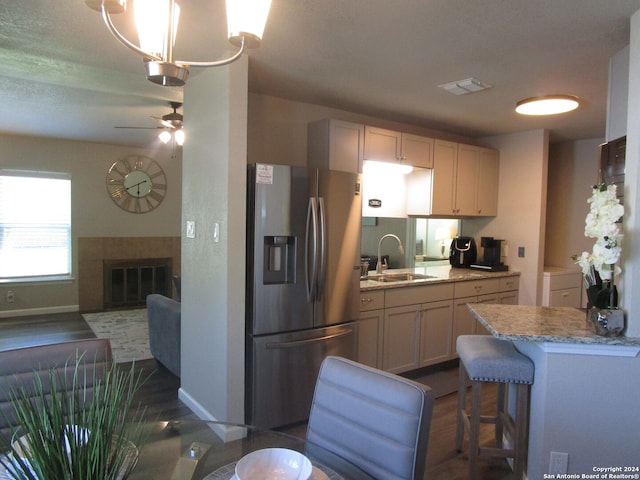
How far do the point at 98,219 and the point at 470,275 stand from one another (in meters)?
5.41

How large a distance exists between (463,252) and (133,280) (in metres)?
5.00

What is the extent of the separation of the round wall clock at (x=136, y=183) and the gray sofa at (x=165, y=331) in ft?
10.1

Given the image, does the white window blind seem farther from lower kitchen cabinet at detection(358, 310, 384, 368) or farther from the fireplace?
lower kitchen cabinet at detection(358, 310, 384, 368)

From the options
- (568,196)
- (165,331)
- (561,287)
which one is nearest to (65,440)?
(165,331)

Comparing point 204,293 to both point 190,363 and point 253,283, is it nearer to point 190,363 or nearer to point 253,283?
point 253,283

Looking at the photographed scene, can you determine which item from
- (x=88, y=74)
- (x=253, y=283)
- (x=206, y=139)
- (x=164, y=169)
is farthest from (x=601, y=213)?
(x=164, y=169)

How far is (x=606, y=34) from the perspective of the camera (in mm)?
2188

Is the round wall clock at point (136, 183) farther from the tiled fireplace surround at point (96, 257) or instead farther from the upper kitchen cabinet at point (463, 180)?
the upper kitchen cabinet at point (463, 180)

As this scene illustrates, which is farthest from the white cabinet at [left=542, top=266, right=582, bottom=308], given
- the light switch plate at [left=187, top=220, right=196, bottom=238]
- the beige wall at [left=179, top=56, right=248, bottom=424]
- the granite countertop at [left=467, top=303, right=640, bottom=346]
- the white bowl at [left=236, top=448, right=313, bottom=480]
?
the white bowl at [left=236, top=448, right=313, bottom=480]

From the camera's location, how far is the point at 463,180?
4477 mm

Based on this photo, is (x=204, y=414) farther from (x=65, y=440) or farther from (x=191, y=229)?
(x=65, y=440)

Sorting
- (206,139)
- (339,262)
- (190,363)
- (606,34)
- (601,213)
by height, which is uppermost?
(606,34)

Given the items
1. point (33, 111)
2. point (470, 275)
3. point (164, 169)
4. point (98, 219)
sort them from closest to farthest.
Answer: point (470, 275) < point (33, 111) < point (98, 219) < point (164, 169)

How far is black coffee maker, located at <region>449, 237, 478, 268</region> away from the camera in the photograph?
474 centimetres
